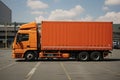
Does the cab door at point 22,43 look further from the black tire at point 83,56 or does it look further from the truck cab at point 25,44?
the black tire at point 83,56

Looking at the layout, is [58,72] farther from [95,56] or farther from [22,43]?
[95,56]

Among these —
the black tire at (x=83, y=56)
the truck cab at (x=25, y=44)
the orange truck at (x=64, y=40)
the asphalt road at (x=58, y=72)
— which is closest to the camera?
the asphalt road at (x=58, y=72)

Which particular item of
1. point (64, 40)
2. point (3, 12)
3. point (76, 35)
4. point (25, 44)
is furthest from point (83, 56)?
point (3, 12)

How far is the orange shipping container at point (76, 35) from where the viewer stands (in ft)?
101

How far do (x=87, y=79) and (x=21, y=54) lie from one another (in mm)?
15731

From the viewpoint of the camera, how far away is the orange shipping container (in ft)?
101

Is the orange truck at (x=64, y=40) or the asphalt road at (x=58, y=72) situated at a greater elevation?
the orange truck at (x=64, y=40)

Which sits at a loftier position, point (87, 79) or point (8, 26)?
point (8, 26)

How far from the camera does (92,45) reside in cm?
3094

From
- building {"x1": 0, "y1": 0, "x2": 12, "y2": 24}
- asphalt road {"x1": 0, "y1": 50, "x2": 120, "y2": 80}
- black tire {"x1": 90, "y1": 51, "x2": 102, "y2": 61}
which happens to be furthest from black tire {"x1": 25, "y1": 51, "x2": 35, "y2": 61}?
building {"x1": 0, "y1": 0, "x2": 12, "y2": 24}

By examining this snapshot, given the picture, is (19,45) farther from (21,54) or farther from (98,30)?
(98,30)

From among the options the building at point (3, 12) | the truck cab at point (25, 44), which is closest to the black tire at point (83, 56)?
the truck cab at point (25, 44)

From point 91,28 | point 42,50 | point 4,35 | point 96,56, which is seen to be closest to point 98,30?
point 91,28

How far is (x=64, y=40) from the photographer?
30719 millimetres
